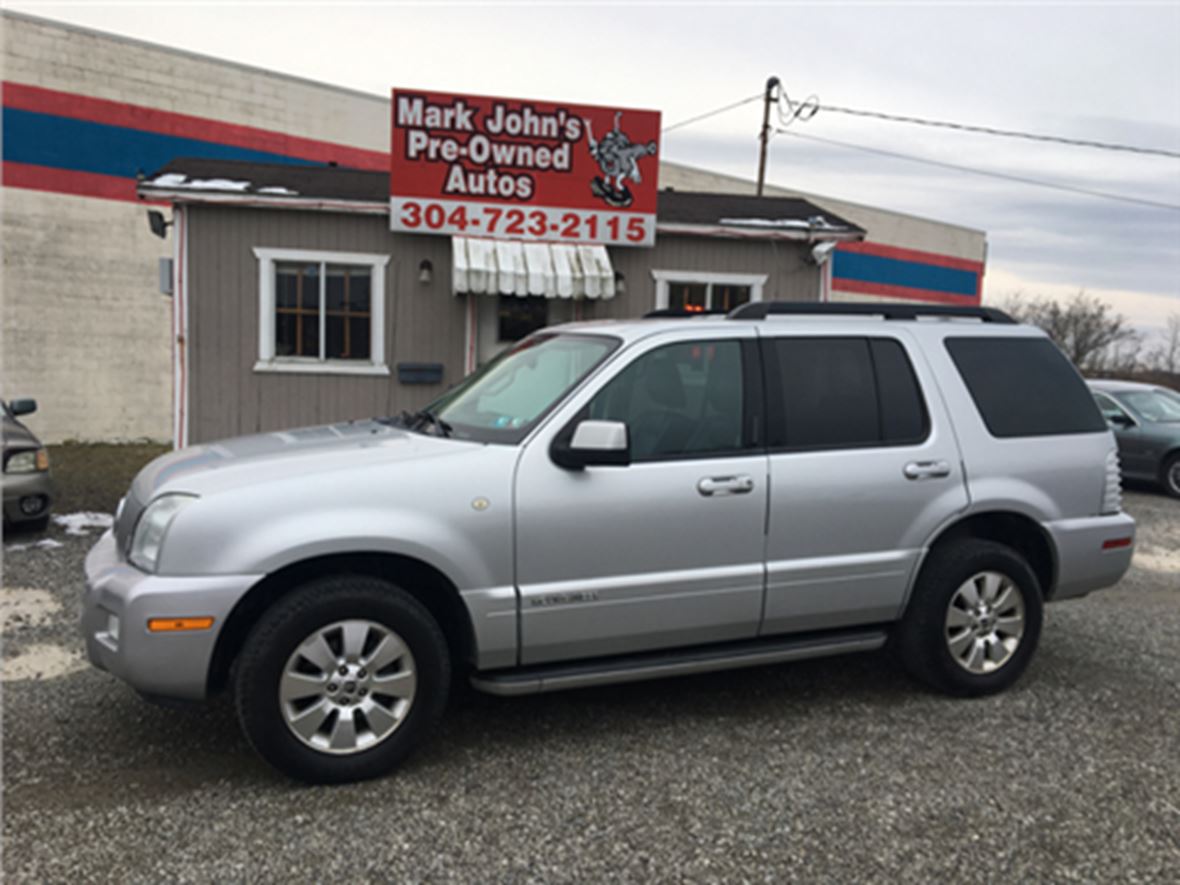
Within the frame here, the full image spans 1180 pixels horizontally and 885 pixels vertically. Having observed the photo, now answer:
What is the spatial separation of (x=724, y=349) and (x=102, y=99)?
14273 millimetres

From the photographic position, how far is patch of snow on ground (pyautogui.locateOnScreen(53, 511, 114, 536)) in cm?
836

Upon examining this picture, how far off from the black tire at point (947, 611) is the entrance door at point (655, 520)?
2.89 feet

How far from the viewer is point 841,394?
4.56 m

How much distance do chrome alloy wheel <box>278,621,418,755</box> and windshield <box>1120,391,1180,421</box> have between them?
12.3m

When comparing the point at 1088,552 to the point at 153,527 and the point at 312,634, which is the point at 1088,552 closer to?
the point at 312,634

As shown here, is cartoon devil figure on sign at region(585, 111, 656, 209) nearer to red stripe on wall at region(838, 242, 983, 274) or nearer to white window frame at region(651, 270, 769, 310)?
white window frame at region(651, 270, 769, 310)

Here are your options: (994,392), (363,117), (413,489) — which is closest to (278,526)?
(413,489)

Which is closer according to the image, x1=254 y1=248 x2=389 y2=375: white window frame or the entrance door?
the entrance door

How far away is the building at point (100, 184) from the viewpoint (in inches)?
578

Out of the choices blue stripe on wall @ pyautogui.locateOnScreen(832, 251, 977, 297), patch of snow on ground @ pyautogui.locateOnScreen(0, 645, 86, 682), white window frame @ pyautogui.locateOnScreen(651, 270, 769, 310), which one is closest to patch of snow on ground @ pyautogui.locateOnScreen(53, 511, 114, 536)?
patch of snow on ground @ pyautogui.locateOnScreen(0, 645, 86, 682)

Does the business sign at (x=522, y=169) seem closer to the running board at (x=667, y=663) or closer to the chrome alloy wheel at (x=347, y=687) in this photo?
the running board at (x=667, y=663)

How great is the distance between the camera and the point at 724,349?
4.45m

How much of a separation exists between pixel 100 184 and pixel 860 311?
1420cm

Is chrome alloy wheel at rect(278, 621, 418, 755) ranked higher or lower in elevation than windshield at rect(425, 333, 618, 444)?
lower
